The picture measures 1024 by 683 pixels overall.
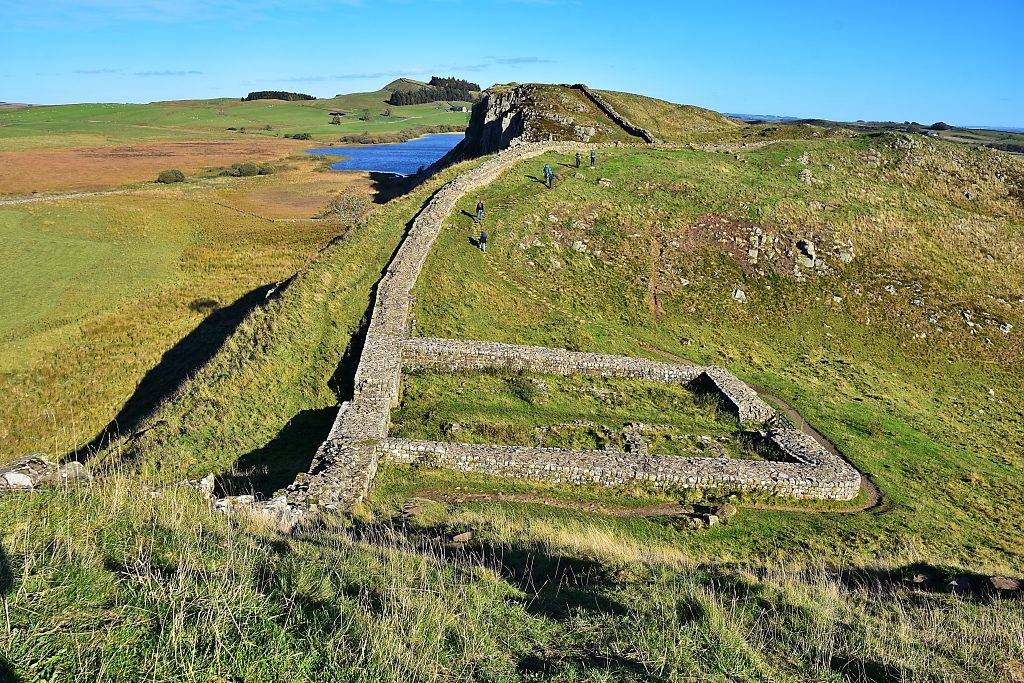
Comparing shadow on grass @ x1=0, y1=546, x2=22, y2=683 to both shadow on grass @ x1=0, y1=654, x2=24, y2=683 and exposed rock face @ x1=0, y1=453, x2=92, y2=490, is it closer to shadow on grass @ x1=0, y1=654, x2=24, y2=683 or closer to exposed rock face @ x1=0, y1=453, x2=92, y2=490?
shadow on grass @ x1=0, y1=654, x2=24, y2=683

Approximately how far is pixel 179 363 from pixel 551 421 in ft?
64.4

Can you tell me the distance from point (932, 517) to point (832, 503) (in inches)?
124

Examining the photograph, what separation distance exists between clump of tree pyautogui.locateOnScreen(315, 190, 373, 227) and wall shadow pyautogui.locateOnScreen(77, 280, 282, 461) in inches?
982

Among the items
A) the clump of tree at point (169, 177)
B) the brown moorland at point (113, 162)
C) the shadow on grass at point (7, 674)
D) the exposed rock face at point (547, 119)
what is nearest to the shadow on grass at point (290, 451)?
the shadow on grass at point (7, 674)

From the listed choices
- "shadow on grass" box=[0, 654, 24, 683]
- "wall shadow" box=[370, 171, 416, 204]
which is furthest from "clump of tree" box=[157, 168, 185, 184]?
"shadow on grass" box=[0, 654, 24, 683]

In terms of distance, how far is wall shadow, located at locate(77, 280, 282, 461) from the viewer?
2145cm

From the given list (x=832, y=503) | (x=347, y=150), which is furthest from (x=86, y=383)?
→ (x=347, y=150)

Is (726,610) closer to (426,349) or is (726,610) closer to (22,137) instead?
(426,349)

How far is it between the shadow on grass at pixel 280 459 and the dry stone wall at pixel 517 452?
134 cm

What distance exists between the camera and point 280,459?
17.1m

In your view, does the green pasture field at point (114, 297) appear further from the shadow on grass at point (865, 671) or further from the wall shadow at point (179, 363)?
the shadow on grass at point (865, 671)

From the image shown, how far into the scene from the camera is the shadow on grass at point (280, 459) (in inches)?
603

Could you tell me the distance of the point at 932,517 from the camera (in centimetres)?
1694

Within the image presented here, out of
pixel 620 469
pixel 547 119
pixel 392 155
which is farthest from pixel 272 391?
pixel 392 155
